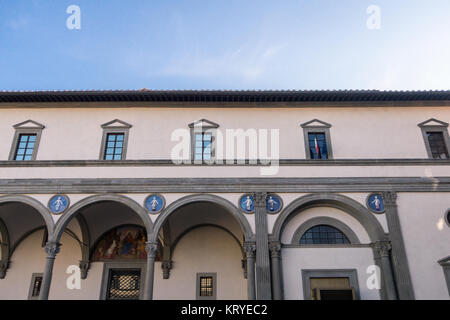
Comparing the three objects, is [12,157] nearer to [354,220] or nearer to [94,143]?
[94,143]

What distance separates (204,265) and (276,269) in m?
3.80

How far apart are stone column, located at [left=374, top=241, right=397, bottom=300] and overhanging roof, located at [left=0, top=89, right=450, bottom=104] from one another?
5.41m

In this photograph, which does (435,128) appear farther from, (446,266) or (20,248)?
(20,248)

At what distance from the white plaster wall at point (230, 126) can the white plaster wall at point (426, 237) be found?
68.3 inches

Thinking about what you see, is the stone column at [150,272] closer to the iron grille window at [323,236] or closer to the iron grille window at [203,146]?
the iron grille window at [203,146]

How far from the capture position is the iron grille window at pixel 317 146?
42.7 feet

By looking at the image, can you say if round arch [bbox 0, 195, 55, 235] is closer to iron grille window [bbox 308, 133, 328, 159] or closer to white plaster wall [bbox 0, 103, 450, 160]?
white plaster wall [bbox 0, 103, 450, 160]

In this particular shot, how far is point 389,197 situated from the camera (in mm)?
12156

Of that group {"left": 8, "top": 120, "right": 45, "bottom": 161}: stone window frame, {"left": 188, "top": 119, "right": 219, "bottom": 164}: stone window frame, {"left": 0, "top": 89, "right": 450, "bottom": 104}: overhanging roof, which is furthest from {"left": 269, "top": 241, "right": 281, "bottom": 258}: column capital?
{"left": 8, "top": 120, "right": 45, "bottom": 161}: stone window frame

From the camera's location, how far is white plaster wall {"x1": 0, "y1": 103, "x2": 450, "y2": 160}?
1304 cm

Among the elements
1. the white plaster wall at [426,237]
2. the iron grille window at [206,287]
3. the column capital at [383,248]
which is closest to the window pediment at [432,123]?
the white plaster wall at [426,237]

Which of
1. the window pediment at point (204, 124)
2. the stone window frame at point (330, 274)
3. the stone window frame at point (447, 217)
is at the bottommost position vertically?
the stone window frame at point (330, 274)

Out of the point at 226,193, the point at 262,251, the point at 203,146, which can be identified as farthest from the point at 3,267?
the point at 262,251
